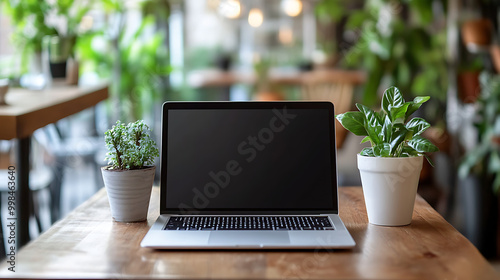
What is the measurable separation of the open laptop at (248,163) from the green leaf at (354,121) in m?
0.04

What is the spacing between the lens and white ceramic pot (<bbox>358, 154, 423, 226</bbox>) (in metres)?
1.26

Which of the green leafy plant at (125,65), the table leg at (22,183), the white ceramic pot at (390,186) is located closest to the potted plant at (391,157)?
the white ceramic pot at (390,186)

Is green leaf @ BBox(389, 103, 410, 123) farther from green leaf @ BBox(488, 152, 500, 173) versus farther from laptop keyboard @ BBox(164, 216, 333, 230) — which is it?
green leaf @ BBox(488, 152, 500, 173)

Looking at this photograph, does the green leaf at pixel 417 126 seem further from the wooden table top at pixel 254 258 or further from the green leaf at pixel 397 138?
the wooden table top at pixel 254 258

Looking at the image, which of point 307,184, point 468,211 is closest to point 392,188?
point 307,184

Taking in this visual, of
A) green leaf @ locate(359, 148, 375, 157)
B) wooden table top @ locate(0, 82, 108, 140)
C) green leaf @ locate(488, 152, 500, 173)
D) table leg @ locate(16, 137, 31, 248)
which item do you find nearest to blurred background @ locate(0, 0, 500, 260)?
green leaf @ locate(488, 152, 500, 173)

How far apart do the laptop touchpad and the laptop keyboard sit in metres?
0.03

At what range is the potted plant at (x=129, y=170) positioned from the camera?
4.27ft

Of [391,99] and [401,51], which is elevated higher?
[401,51]

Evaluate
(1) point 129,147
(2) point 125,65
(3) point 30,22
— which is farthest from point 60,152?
(1) point 129,147

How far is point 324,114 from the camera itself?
136 cm

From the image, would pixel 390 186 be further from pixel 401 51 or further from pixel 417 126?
pixel 401 51

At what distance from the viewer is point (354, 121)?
1.32 meters

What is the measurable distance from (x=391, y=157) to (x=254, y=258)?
0.38m
